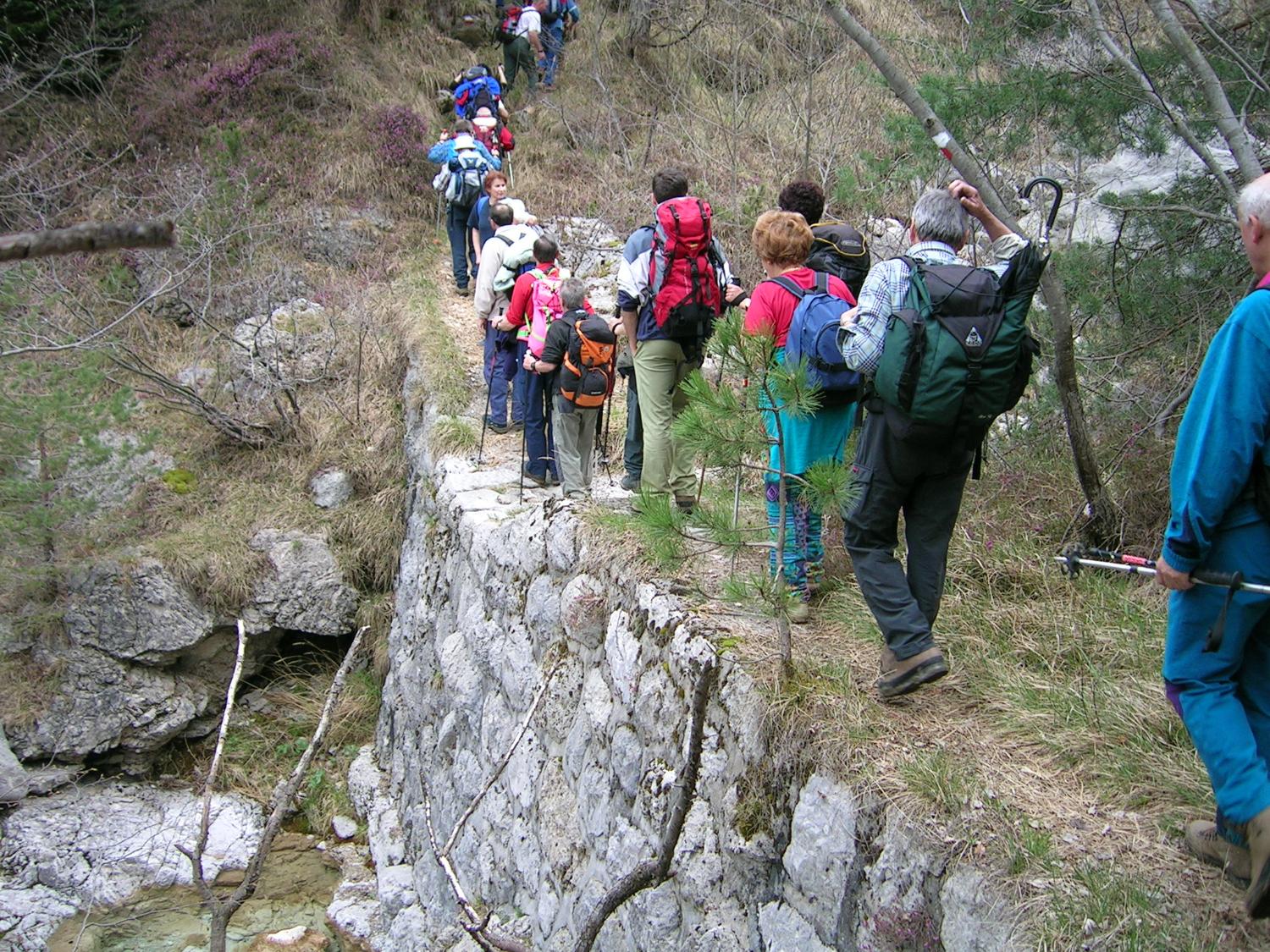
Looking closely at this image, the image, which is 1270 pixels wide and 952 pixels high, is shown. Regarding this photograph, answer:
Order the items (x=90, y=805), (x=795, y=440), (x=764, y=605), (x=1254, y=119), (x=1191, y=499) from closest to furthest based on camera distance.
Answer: (x=1191, y=499), (x=764, y=605), (x=795, y=440), (x=1254, y=119), (x=90, y=805)

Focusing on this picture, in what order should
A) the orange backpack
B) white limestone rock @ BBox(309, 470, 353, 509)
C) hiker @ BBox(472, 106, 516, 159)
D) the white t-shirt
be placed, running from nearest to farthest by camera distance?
the orange backpack → white limestone rock @ BBox(309, 470, 353, 509) → hiker @ BBox(472, 106, 516, 159) → the white t-shirt

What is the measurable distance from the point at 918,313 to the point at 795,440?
1.16 meters

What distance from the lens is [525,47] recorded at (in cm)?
1628

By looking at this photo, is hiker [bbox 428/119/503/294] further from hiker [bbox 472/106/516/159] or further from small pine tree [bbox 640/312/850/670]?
small pine tree [bbox 640/312/850/670]

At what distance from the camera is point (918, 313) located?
338 centimetres

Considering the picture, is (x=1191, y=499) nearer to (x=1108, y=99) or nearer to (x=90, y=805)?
(x=1108, y=99)

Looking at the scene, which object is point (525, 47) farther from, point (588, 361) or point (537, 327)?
point (588, 361)

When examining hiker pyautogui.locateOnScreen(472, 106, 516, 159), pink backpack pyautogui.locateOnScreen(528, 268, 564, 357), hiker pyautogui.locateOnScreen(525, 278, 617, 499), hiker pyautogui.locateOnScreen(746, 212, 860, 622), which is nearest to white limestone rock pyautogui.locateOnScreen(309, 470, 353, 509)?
hiker pyautogui.locateOnScreen(472, 106, 516, 159)

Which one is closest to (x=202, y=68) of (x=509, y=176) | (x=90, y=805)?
(x=509, y=176)

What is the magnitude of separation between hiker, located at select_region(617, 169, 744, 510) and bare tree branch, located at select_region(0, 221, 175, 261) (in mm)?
3649

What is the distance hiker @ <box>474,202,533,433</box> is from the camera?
834 centimetres

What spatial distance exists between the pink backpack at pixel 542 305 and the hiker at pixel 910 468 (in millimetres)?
3624

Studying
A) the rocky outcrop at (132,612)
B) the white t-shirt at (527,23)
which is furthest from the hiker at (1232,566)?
the white t-shirt at (527,23)

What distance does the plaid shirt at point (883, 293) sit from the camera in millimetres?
3459
